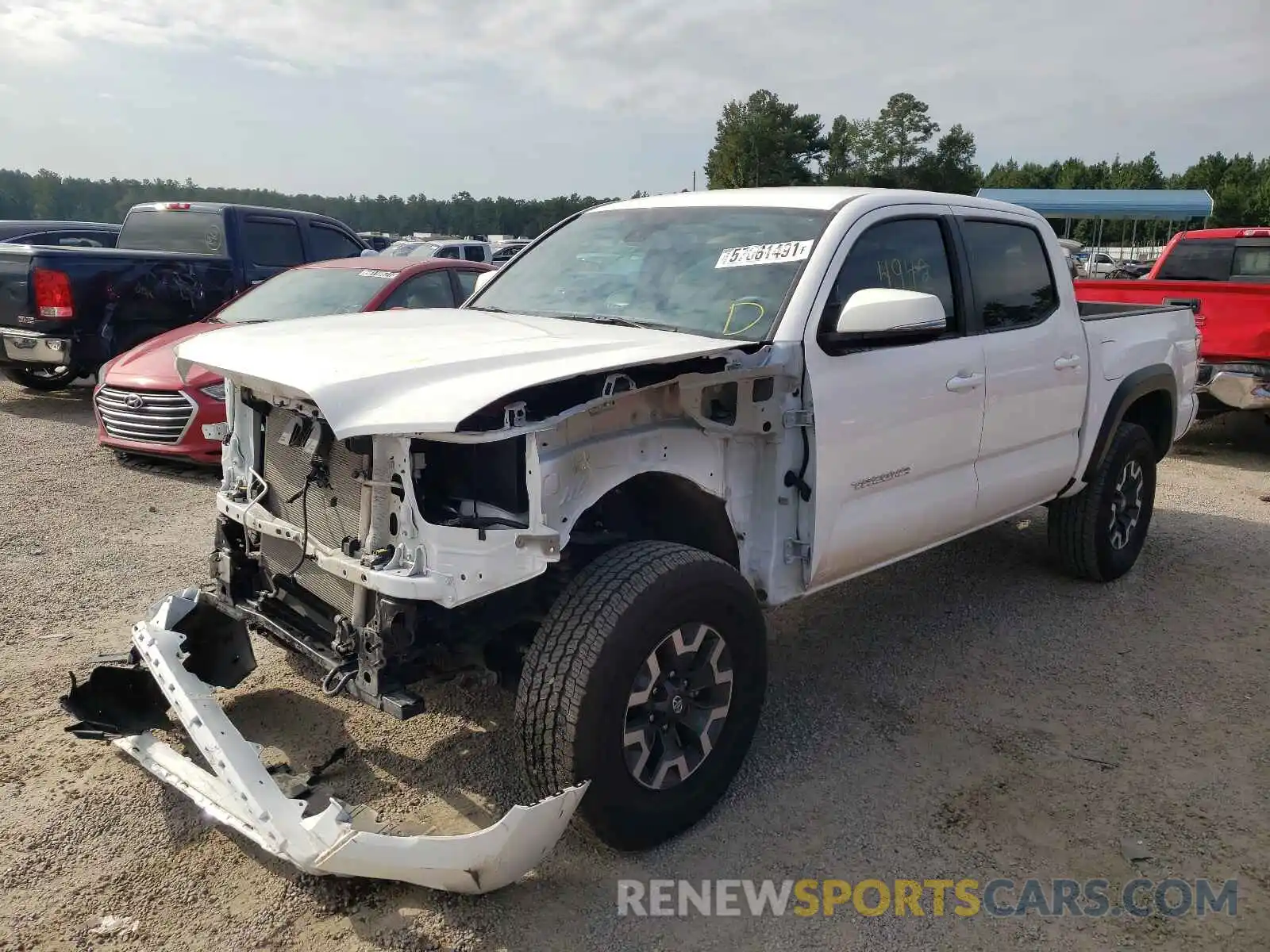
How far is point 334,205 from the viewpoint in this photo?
66125mm

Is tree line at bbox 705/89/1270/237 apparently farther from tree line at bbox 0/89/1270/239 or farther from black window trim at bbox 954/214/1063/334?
black window trim at bbox 954/214/1063/334

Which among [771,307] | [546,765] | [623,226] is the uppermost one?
[623,226]

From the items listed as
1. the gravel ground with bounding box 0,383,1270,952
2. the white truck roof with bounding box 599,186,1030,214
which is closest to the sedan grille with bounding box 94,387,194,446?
the gravel ground with bounding box 0,383,1270,952

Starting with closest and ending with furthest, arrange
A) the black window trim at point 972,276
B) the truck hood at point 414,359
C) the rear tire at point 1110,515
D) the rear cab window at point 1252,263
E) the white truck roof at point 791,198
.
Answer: the truck hood at point 414,359
the white truck roof at point 791,198
the black window trim at point 972,276
the rear tire at point 1110,515
the rear cab window at point 1252,263

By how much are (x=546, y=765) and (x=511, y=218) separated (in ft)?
205

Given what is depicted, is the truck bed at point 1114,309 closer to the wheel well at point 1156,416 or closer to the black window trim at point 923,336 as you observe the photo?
the wheel well at point 1156,416

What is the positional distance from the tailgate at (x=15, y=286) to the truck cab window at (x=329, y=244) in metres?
2.70

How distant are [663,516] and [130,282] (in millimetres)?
7825

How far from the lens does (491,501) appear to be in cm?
→ 279

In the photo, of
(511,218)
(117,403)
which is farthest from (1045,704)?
(511,218)

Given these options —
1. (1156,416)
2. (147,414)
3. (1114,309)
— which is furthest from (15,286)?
(1156,416)

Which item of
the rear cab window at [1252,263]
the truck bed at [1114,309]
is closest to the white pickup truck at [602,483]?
the truck bed at [1114,309]

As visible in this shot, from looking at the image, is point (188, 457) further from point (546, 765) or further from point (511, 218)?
point (511, 218)

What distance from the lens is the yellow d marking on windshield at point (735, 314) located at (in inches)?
135
